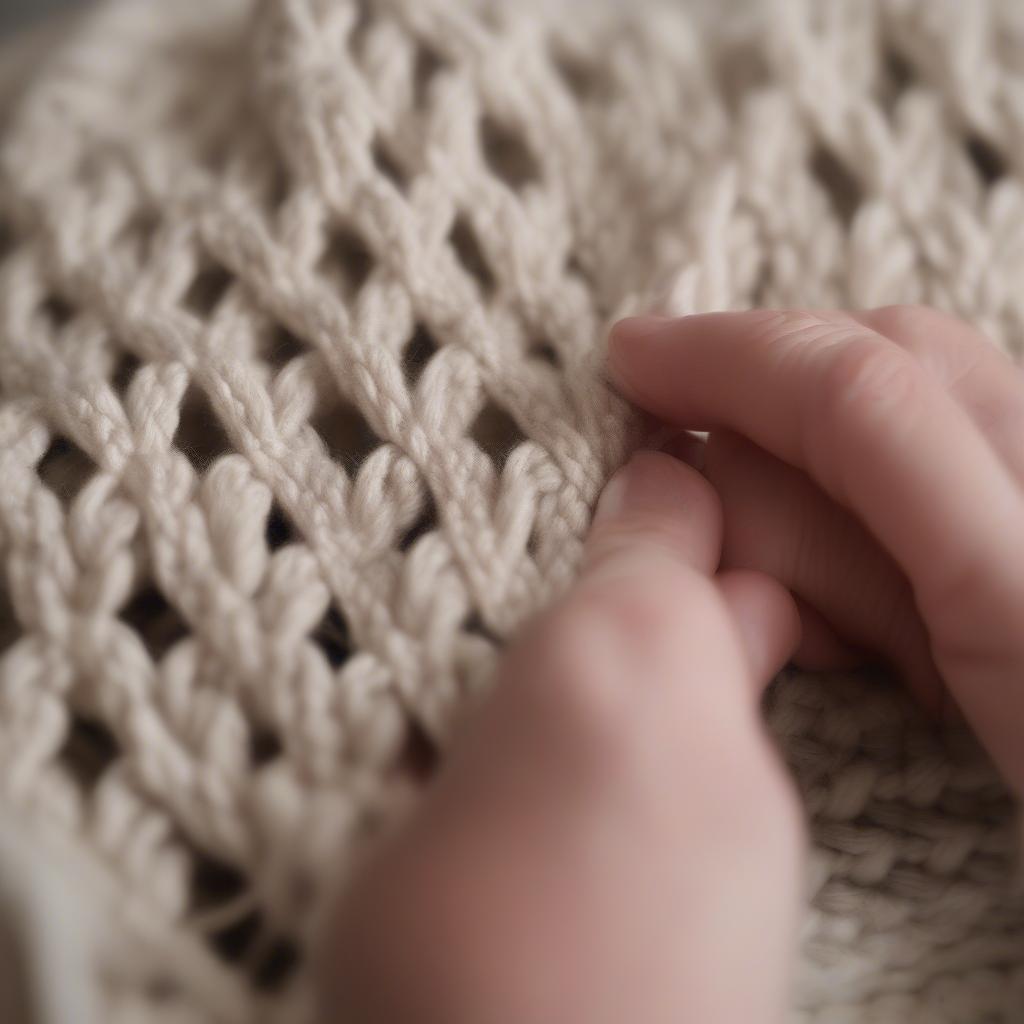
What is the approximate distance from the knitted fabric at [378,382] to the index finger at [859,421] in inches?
2.3

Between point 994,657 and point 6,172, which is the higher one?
point 6,172

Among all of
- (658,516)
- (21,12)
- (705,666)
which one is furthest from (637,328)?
(21,12)

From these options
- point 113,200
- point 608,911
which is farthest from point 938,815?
point 113,200

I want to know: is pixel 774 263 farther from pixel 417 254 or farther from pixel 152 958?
pixel 152 958

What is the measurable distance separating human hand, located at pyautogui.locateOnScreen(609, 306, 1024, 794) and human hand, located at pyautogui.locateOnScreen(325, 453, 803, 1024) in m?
0.13

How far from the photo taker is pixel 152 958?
0.49m

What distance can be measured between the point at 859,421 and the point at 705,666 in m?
0.17

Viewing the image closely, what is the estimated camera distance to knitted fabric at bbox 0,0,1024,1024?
1.70ft

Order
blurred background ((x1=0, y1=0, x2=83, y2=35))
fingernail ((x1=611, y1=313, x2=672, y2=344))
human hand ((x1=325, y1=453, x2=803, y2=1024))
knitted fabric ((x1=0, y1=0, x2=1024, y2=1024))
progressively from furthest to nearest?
blurred background ((x1=0, y1=0, x2=83, y2=35)), fingernail ((x1=611, y1=313, x2=672, y2=344)), knitted fabric ((x1=0, y1=0, x2=1024, y2=1024)), human hand ((x1=325, y1=453, x2=803, y2=1024))

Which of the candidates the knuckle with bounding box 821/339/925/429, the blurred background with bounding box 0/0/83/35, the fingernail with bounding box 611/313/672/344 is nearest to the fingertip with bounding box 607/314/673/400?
the fingernail with bounding box 611/313/672/344

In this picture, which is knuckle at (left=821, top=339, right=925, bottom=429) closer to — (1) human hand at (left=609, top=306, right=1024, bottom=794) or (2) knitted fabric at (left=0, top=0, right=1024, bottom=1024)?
(1) human hand at (left=609, top=306, right=1024, bottom=794)

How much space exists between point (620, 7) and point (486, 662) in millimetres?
701

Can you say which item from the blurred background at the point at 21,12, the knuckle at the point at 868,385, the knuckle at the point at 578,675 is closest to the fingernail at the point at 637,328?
the knuckle at the point at 868,385

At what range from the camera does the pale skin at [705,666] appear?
16.4 inches
